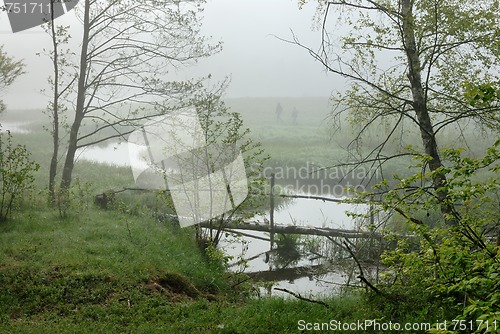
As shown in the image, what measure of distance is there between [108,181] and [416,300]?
1366 cm

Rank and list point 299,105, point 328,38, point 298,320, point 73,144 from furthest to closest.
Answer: point 299,105, point 73,144, point 328,38, point 298,320

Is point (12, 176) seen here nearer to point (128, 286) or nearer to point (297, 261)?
point (128, 286)

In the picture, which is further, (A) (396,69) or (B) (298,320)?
(A) (396,69)

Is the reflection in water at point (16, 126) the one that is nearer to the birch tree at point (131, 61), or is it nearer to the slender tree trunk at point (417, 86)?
the birch tree at point (131, 61)

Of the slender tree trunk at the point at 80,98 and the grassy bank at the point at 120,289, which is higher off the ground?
the slender tree trunk at the point at 80,98

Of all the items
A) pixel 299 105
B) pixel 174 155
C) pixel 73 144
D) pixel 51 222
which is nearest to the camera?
pixel 51 222

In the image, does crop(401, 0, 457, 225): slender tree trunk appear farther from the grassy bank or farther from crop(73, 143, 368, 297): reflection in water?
the grassy bank

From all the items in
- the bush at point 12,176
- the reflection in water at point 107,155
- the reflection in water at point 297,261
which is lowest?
the reflection in water at point 297,261

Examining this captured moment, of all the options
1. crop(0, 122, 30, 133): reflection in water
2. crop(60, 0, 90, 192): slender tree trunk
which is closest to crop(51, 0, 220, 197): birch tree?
crop(60, 0, 90, 192): slender tree trunk

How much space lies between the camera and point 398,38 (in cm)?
798

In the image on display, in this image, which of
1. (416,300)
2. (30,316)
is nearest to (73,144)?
(30,316)

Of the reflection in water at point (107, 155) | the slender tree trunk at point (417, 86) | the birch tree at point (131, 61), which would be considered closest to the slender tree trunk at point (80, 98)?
the birch tree at point (131, 61)

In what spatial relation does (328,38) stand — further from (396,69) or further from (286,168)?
(286,168)

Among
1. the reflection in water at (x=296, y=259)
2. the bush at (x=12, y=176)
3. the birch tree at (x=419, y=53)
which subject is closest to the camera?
the birch tree at (x=419, y=53)
